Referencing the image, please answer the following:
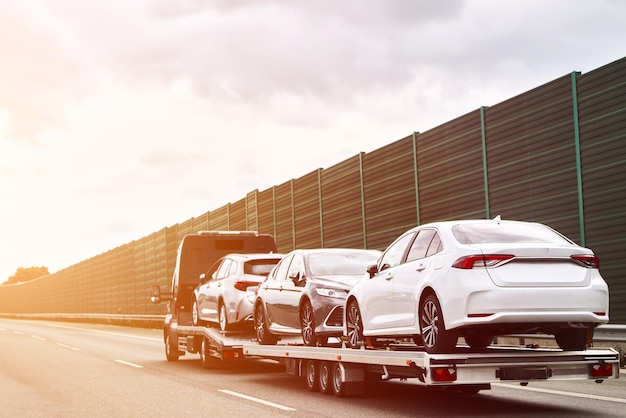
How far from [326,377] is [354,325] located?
108cm

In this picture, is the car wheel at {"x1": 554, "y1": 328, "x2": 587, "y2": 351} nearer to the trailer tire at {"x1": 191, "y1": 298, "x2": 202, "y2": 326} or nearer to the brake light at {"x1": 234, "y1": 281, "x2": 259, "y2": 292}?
the brake light at {"x1": 234, "y1": 281, "x2": 259, "y2": 292}

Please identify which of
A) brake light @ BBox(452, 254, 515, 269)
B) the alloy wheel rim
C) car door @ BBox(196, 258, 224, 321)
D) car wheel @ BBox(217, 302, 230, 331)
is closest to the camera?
brake light @ BBox(452, 254, 515, 269)

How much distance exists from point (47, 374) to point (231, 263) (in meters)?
4.11

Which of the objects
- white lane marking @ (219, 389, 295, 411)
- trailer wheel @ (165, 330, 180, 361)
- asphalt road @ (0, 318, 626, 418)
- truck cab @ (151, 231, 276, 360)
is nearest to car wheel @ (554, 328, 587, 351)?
asphalt road @ (0, 318, 626, 418)

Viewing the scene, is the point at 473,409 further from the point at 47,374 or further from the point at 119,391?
the point at 47,374

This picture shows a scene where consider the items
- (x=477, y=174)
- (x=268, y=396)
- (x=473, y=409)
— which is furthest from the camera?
(x=477, y=174)

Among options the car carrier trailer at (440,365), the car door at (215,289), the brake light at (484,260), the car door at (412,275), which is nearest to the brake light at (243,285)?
the car door at (215,289)

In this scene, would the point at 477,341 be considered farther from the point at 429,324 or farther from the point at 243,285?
the point at 243,285

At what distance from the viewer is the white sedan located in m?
9.61

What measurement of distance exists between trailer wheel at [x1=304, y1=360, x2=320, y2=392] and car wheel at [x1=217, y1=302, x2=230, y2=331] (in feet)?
13.6

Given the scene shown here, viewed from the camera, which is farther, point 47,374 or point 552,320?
point 47,374

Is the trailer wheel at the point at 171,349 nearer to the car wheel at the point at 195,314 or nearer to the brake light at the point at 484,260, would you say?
the car wheel at the point at 195,314

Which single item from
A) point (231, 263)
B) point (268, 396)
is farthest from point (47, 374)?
point (268, 396)

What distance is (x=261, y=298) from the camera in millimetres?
16203
